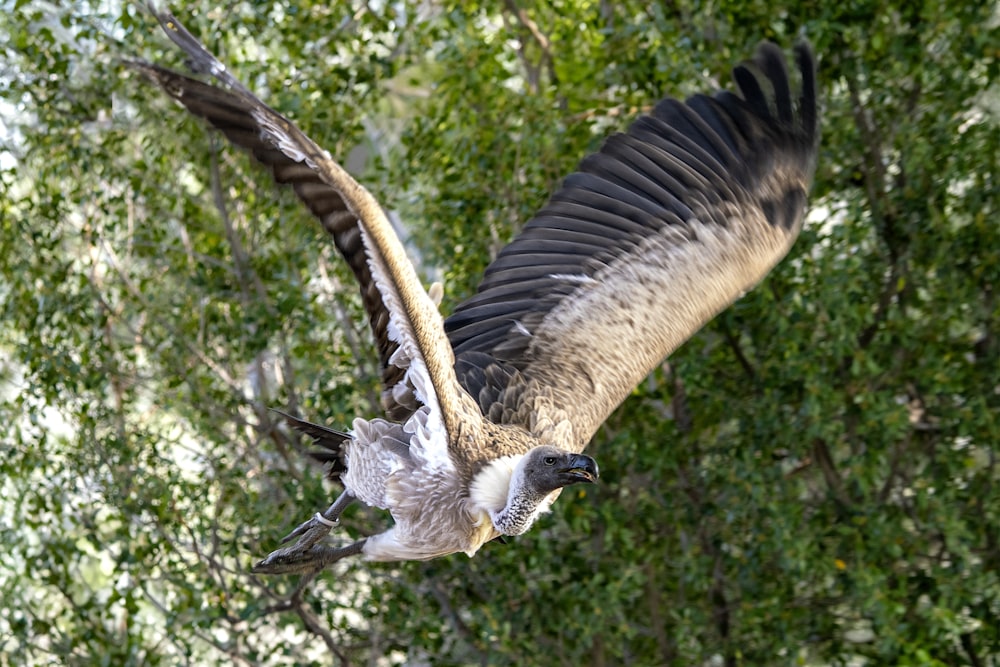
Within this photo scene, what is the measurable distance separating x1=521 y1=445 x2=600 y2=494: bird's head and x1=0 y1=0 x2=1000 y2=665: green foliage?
6.68ft

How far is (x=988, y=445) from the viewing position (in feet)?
17.6

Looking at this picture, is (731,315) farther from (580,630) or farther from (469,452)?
(469,452)

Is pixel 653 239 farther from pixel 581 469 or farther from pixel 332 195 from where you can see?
pixel 332 195

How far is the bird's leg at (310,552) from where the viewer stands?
4.09m

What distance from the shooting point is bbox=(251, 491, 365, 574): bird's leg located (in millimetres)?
4094

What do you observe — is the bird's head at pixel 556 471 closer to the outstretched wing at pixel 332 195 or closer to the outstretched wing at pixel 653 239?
the outstretched wing at pixel 332 195

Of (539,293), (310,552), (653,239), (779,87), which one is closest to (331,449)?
(310,552)

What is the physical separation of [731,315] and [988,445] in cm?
111

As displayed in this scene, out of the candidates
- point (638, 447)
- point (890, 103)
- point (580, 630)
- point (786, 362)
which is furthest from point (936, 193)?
point (580, 630)

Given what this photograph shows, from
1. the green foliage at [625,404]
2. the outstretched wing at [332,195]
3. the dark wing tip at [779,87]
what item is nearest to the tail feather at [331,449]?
the outstretched wing at [332,195]

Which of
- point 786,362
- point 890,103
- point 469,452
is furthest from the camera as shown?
point 890,103

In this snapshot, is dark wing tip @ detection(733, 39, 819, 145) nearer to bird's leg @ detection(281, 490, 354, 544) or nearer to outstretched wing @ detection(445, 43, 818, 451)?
outstretched wing @ detection(445, 43, 818, 451)

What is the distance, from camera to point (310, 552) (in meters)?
4.14

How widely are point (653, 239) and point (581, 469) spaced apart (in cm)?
141
